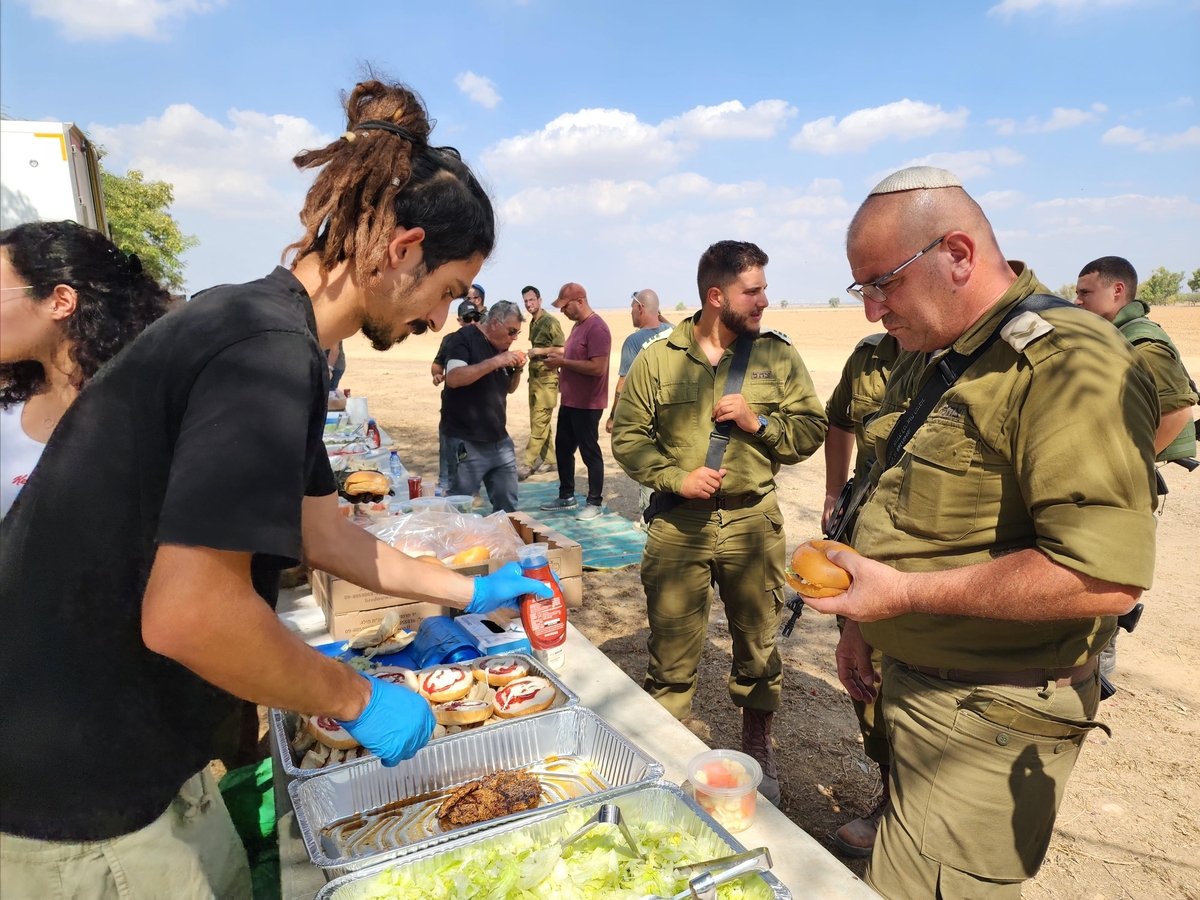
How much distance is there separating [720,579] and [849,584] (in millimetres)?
1747

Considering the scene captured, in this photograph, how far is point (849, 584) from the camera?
6.01 ft

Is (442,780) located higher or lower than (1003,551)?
lower

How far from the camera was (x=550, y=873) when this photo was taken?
1.41 meters

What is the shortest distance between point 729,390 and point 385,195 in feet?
7.82

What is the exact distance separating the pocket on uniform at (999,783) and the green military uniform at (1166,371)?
252 centimetres

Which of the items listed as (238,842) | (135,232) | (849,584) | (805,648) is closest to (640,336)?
(805,648)

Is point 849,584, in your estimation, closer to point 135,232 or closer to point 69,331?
point 69,331

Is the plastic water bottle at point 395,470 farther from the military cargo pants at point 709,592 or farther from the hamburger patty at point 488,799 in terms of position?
the hamburger patty at point 488,799

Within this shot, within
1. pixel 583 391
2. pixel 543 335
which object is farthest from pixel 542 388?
pixel 583 391

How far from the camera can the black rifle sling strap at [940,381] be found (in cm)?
178

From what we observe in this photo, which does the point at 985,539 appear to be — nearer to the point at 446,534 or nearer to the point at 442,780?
the point at 442,780

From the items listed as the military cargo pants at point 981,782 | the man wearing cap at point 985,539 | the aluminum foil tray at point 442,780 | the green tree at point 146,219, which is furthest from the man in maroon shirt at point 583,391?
the green tree at point 146,219

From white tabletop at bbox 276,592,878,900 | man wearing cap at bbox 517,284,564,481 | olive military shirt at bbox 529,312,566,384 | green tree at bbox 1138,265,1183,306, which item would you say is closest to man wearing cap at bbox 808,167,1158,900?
white tabletop at bbox 276,592,878,900

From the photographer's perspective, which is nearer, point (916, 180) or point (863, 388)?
point (916, 180)
